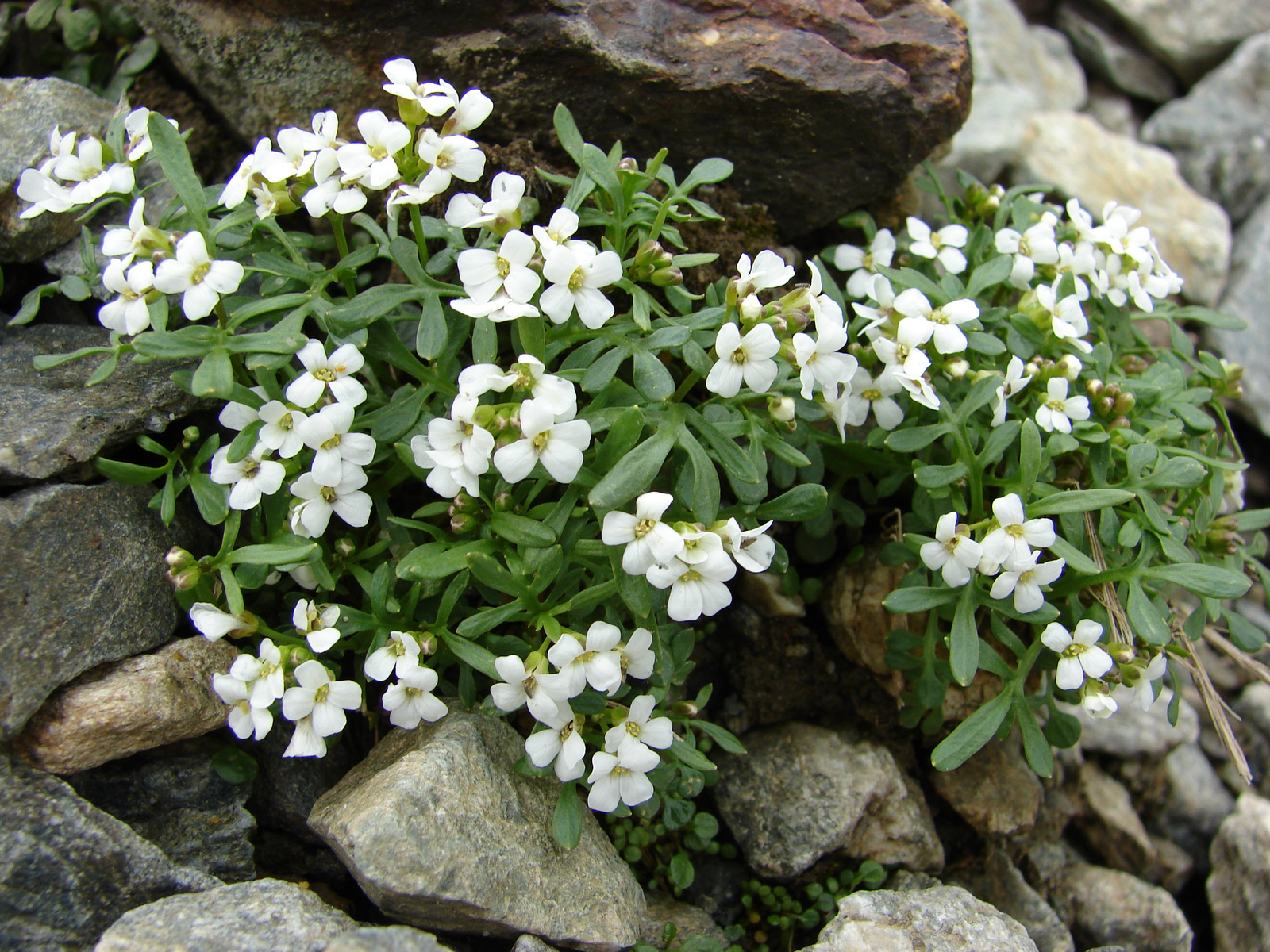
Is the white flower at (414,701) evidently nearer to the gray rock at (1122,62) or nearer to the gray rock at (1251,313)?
the gray rock at (1251,313)

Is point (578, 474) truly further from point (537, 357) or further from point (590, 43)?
point (590, 43)

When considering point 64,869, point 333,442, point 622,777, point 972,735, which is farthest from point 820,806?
point 64,869

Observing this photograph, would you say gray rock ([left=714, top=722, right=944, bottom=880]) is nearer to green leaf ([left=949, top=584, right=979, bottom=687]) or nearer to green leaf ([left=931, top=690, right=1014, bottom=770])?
green leaf ([left=931, top=690, right=1014, bottom=770])

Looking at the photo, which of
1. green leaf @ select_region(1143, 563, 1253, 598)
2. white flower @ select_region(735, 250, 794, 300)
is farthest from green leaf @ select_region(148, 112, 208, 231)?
green leaf @ select_region(1143, 563, 1253, 598)

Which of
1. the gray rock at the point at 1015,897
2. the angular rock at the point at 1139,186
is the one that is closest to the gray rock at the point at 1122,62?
the angular rock at the point at 1139,186

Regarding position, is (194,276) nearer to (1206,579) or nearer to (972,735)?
(972,735)

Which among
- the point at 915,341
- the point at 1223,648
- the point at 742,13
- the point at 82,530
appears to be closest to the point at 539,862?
the point at 82,530

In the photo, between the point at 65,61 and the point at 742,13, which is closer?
the point at 742,13

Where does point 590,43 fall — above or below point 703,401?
above
